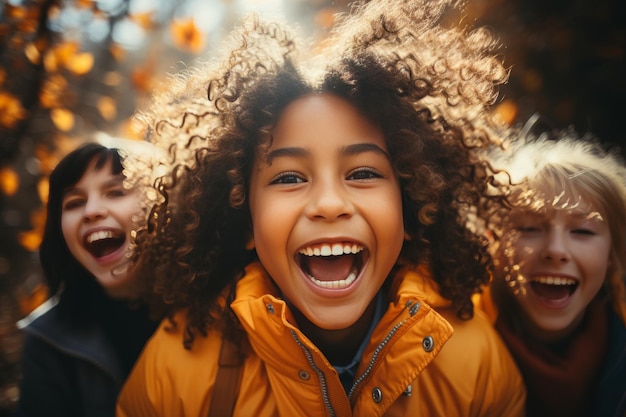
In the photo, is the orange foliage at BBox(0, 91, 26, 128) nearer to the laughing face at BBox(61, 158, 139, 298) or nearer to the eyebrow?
the laughing face at BBox(61, 158, 139, 298)

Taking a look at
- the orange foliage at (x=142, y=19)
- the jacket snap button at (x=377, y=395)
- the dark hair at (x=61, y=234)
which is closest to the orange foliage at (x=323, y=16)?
the orange foliage at (x=142, y=19)

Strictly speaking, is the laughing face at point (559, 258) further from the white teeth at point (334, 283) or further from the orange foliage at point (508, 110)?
the orange foliage at point (508, 110)

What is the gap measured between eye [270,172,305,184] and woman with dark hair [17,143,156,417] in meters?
0.63

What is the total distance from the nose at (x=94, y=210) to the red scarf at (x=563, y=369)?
1548 mm

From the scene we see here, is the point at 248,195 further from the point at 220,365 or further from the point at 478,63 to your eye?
the point at 478,63

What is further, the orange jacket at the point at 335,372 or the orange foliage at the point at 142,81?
the orange foliage at the point at 142,81

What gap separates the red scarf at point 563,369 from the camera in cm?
175

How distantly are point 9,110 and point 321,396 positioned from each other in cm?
241

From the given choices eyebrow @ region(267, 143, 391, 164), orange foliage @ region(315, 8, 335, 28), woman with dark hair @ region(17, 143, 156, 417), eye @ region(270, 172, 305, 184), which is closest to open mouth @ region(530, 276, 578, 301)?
eyebrow @ region(267, 143, 391, 164)

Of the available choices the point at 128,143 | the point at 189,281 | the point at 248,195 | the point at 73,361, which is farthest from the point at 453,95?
the point at 73,361

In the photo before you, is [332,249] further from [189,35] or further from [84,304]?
[189,35]

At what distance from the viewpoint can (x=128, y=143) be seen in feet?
6.79

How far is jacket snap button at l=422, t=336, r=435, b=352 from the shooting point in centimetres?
148

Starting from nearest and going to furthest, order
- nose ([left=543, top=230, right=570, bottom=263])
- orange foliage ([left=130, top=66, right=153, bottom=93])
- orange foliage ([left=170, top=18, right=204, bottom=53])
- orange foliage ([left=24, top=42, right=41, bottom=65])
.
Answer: nose ([left=543, top=230, right=570, bottom=263]) → orange foliage ([left=24, top=42, right=41, bottom=65]) → orange foliage ([left=170, top=18, right=204, bottom=53]) → orange foliage ([left=130, top=66, right=153, bottom=93])
